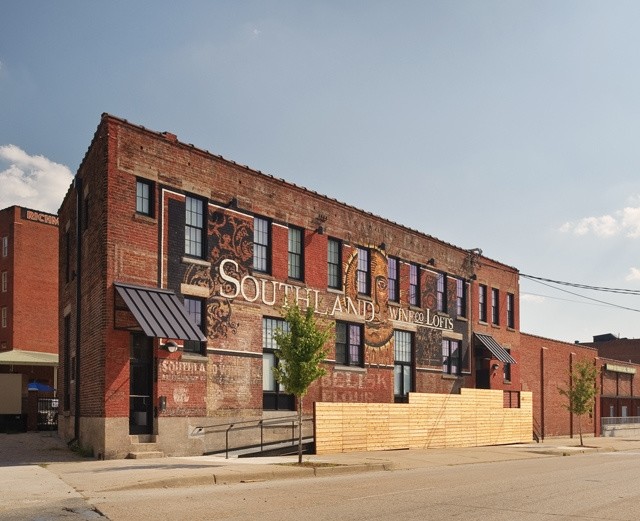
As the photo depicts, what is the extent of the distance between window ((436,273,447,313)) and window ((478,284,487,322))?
387 centimetres

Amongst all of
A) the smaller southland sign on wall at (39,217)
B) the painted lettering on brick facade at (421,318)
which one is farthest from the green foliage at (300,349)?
the smaller southland sign on wall at (39,217)

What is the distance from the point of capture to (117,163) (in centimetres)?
2300

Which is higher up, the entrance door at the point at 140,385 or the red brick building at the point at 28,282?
the red brick building at the point at 28,282

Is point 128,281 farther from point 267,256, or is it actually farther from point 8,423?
point 8,423

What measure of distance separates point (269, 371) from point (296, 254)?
4748mm

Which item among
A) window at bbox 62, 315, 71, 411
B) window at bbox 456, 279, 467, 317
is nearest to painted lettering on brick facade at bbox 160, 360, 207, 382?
window at bbox 62, 315, 71, 411

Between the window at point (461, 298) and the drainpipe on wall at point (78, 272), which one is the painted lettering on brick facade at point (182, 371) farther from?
the window at point (461, 298)

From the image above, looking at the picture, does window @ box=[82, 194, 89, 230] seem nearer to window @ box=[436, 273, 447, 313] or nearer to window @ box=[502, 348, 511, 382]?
window @ box=[436, 273, 447, 313]

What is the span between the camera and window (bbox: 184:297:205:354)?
24.5 m

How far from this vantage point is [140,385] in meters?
23.1

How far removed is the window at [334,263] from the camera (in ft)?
102

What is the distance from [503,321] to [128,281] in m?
26.4

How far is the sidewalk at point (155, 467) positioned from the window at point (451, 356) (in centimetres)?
892

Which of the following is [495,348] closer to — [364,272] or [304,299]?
[364,272]
